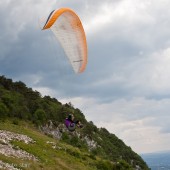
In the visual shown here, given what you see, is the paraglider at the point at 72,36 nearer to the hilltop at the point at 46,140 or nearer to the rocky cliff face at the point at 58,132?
the hilltop at the point at 46,140

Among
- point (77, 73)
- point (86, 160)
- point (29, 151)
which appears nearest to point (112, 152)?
point (86, 160)

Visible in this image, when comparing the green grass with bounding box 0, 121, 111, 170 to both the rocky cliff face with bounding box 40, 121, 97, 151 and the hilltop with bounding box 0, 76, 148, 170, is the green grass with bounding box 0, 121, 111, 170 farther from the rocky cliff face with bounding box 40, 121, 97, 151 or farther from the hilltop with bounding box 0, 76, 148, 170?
the rocky cliff face with bounding box 40, 121, 97, 151

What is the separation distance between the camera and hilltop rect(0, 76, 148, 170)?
4207 centimetres

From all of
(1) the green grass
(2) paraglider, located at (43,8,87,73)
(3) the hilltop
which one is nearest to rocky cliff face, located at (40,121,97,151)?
(3) the hilltop

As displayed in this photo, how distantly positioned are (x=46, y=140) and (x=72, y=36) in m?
27.4

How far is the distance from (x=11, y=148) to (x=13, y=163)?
666 cm

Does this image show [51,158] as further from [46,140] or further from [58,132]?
[58,132]

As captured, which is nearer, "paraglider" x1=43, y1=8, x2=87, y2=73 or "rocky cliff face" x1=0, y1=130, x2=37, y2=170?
"paraglider" x1=43, y1=8, x2=87, y2=73

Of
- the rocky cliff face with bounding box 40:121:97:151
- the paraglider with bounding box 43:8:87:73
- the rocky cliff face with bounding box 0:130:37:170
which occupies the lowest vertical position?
the rocky cliff face with bounding box 0:130:37:170

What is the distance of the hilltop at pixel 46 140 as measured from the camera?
138 feet

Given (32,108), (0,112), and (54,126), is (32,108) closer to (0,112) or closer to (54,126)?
(54,126)

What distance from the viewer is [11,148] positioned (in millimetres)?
40625

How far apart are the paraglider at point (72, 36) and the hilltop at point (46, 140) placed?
9.84 meters

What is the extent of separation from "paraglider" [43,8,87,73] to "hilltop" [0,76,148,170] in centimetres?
984
